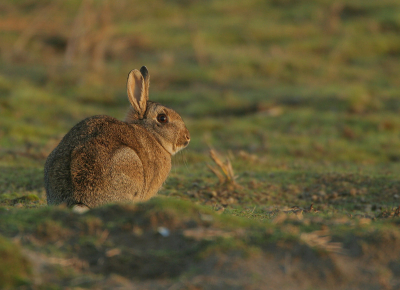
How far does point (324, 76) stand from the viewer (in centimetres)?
→ 1667

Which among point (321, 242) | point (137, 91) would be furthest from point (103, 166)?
point (321, 242)

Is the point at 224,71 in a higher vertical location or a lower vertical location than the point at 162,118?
lower

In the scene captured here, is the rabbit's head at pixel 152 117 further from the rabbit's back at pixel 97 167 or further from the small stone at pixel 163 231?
the small stone at pixel 163 231

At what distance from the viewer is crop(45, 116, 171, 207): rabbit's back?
17.7 ft

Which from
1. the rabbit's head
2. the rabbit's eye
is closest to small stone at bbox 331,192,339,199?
the rabbit's head

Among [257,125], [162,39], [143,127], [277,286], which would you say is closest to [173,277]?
[277,286]

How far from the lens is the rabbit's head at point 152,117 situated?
696 centimetres

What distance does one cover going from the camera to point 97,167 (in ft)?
17.7

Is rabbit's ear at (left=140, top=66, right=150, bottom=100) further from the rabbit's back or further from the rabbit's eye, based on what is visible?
the rabbit's back

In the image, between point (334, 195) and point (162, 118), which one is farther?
point (334, 195)

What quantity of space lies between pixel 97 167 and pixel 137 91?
1921mm

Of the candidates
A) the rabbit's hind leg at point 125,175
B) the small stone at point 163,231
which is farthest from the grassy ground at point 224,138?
the rabbit's hind leg at point 125,175

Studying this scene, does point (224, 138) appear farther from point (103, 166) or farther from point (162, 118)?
point (103, 166)

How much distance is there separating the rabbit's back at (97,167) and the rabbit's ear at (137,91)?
958mm
